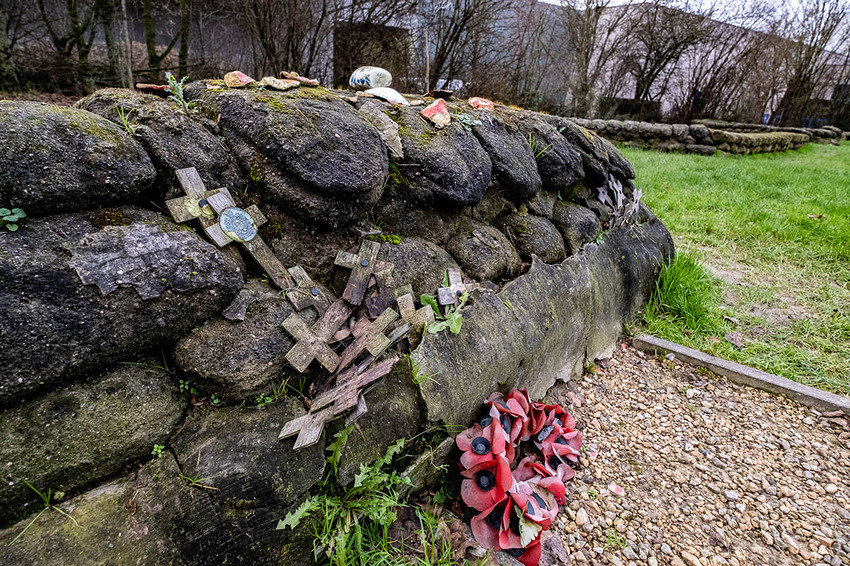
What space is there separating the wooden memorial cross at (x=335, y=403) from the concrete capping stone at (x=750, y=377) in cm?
219

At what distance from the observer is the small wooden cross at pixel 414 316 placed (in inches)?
66.5

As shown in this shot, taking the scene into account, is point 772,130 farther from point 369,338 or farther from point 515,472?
point 369,338

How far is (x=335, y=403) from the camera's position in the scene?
1377 millimetres

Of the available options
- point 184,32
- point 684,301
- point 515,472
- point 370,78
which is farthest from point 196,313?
point 184,32

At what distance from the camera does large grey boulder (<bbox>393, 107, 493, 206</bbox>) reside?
194 cm

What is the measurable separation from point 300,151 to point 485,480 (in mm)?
1396

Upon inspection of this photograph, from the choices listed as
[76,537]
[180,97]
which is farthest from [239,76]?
[76,537]

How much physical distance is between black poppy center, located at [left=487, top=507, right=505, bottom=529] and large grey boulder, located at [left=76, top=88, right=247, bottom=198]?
4.90 ft

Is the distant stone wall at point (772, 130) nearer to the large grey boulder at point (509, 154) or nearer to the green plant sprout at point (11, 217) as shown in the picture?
the large grey boulder at point (509, 154)

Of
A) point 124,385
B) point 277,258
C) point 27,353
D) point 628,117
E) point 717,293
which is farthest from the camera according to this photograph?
point 628,117

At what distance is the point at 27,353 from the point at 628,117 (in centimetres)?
1696

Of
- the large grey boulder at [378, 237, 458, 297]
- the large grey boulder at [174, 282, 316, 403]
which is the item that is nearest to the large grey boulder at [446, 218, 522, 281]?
the large grey boulder at [378, 237, 458, 297]

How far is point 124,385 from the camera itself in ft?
3.85

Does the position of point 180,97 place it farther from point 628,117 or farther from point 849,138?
point 849,138
